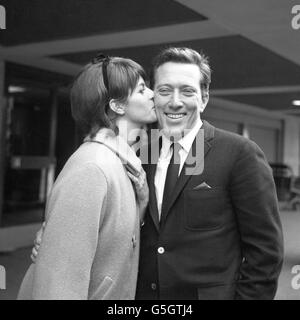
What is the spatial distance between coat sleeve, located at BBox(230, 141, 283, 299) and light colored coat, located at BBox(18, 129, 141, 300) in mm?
267

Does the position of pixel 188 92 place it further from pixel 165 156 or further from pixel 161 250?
pixel 161 250

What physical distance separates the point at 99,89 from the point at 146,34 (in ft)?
8.30

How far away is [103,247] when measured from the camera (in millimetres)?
1091

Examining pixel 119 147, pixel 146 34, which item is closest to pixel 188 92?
pixel 119 147

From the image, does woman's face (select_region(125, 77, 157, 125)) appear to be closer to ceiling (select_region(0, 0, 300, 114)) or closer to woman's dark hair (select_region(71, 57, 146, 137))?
woman's dark hair (select_region(71, 57, 146, 137))

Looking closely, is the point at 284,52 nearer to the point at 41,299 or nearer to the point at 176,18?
the point at 176,18

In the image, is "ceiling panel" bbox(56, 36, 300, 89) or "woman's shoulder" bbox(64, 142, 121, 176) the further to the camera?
"ceiling panel" bbox(56, 36, 300, 89)

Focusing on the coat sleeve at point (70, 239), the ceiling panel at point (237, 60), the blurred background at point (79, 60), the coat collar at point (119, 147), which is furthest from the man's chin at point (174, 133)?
the ceiling panel at point (237, 60)

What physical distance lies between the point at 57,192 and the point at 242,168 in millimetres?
450

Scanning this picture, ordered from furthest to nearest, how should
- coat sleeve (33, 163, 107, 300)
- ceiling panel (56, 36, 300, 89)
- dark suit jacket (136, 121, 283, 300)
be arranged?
ceiling panel (56, 36, 300, 89) → dark suit jacket (136, 121, 283, 300) → coat sleeve (33, 163, 107, 300)

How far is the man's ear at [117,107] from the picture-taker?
119cm

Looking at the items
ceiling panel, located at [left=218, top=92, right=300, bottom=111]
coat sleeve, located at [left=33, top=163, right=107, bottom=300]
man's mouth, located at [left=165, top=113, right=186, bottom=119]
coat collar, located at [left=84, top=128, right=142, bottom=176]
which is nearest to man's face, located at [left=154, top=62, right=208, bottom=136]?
man's mouth, located at [left=165, top=113, right=186, bottom=119]

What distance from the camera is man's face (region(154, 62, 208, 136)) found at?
3.93 feet

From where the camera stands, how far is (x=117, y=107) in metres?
1.20
